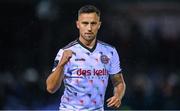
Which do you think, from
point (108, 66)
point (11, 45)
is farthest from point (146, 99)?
point (108, 66)

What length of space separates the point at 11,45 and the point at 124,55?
4.74 ft

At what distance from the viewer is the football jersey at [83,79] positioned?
504 centimetres

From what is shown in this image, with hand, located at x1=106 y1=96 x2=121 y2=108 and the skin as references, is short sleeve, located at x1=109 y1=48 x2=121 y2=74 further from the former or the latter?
hand, located at x1=106 y1=96 x2=121 y2=108

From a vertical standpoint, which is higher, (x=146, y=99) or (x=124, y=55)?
(x=124, y=55)

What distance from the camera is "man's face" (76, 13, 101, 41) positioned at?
196 inches

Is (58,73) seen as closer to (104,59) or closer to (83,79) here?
(83,79)

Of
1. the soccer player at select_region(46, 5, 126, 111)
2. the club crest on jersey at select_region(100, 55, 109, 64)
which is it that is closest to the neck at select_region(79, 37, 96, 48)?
the soccer player at select_region(46, 5, 126, 111)

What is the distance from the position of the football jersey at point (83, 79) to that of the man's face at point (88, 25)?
0.40 feet

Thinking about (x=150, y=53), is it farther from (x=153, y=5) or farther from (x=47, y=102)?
(x=47, y=102)

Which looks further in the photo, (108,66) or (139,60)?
(139,60)

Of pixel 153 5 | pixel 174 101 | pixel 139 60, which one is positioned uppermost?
pixel 153 5

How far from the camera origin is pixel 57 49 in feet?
25.9

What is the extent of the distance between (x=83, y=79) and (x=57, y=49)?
2904mm

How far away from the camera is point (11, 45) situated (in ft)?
26.8
